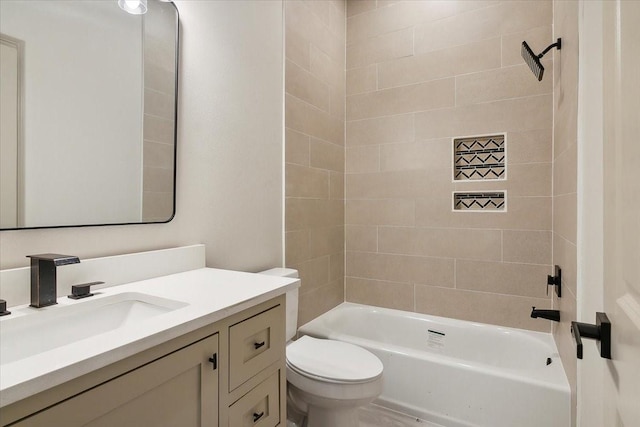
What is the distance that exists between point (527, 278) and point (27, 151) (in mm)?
2615

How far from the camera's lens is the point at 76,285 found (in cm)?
104

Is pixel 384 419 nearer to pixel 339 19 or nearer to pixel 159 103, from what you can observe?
pixel 159 103

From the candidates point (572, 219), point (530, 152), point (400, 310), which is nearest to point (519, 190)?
point (530, 152)

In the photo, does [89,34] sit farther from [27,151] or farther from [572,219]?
[572,219]

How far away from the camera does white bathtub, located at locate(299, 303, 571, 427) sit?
165cm

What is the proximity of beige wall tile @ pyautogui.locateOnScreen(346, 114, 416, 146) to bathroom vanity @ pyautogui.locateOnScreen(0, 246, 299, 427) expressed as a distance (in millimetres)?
1776

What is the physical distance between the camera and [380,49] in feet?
8.80

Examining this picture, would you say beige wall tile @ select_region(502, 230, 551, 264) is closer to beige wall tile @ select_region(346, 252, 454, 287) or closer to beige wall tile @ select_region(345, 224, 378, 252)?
beige wall tile @ select_region(346, 252, 454, 287)

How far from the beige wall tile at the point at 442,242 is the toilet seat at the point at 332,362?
106 cm

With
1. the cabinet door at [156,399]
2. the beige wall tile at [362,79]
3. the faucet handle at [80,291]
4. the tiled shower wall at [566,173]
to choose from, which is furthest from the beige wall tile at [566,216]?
the faucet handle at [80,291]

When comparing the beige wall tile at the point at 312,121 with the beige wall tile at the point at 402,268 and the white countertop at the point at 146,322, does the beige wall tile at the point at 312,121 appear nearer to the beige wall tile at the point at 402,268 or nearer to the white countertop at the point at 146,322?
the beige wall tile at the point at 402,268

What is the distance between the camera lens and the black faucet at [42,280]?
3.02 ft

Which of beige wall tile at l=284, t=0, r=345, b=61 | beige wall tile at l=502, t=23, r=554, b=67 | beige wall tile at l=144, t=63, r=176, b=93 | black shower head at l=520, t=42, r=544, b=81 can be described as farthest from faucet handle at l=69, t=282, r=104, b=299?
beige wall tile at l=502, t=23, r=554, b=67

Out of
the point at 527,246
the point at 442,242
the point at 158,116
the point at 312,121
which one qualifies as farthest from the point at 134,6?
the point at 527,246
